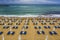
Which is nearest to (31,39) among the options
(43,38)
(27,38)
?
(27,38)

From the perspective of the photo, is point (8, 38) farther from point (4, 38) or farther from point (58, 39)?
point (58, 39)

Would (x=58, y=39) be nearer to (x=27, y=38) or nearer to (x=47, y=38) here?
(x=47, y=38)

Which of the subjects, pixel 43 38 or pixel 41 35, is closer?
pixel 43 38

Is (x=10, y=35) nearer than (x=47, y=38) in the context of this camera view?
No

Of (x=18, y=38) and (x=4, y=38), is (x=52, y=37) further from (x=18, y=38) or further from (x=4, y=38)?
(x=4, y=38)

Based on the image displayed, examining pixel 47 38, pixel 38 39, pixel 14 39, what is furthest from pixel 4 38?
pixel 47 38

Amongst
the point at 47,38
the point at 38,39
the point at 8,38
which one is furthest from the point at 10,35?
the point at 47,38

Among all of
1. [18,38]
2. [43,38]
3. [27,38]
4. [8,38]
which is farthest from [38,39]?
[8,38]
